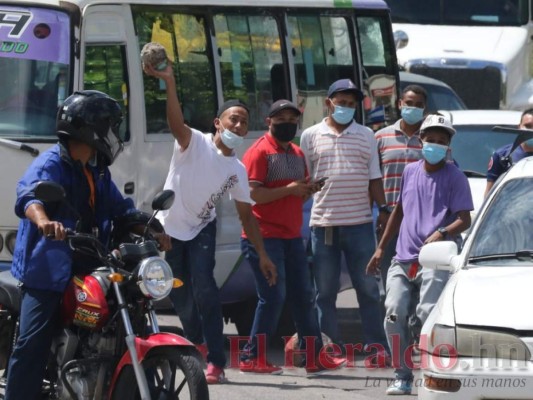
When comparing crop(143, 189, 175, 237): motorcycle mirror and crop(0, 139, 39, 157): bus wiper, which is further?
crop(0, 139, 39, 157): bus wiper

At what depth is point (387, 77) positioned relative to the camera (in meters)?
13.1

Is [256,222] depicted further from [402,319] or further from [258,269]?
[402,319]

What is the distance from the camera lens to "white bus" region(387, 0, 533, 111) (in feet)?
66.5

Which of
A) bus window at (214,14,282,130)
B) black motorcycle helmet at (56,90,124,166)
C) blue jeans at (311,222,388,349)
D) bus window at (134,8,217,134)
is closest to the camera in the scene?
black motorcycle helmet at (56,90,124,166)

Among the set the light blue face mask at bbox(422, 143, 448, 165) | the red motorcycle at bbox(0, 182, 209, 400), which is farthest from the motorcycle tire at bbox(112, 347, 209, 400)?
the light blue face mask at bbox(422, 143, 448, 165)

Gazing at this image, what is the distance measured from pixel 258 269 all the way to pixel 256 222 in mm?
411

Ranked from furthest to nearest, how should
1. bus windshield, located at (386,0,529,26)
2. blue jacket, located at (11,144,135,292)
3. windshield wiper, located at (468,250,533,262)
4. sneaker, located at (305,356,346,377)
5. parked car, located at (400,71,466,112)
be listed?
bus windshield, located at (386,0,529,26), parked car, located at (400,71,466,112), sneaker, located at (305,356,346,377), windshield wiper, located at (468,250,533,262), blue jacket, located at (11,144,135,292)

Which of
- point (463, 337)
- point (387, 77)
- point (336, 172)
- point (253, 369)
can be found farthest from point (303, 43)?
point (463, 337)

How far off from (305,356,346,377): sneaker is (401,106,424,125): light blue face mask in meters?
1.75

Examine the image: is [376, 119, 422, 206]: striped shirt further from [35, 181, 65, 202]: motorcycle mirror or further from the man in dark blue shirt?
[35, 181, 65, 202]: motorcycle mirror

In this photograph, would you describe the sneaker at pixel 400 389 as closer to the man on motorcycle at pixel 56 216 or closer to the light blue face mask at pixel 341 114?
the light blue face mask at pixel 341 114

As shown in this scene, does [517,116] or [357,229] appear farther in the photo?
[517,116]

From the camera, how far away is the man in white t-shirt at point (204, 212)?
30.8ft

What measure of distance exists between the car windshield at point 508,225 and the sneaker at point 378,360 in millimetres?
2788
